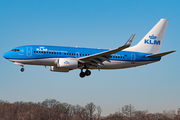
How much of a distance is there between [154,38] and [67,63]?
751 inches

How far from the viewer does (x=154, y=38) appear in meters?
47.2

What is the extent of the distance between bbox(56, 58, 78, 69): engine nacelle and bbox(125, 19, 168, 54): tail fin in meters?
13.9

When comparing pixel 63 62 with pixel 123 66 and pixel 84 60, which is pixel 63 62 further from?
pixel 123 66

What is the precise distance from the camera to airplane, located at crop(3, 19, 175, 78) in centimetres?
3716

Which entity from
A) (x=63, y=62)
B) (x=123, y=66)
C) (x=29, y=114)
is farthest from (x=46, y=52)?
(x=29, y=114)

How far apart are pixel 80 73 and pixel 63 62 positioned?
5.76 meters

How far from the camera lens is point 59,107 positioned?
3605 inches

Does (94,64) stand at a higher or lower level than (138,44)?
lower

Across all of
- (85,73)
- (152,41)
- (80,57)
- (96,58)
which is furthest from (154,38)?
(80,57)

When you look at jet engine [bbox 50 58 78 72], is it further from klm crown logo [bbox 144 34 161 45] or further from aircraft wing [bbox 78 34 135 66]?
klm crown logo [bbox 144 34 161 45]

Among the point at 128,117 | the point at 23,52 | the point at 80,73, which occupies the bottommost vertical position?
the point at 128,117

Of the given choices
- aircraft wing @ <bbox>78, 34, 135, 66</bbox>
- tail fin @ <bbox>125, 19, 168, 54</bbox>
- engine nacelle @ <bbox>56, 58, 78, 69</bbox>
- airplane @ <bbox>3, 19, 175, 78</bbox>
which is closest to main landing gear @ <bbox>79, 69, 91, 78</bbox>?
airplane @ <bbox>3, 19, 175, 78</bbox>

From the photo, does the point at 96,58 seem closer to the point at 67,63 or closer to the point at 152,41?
the point at 67,63

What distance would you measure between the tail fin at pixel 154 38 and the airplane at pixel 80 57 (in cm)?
66
